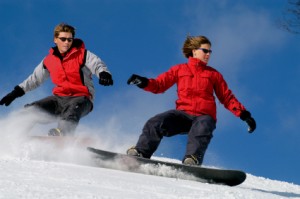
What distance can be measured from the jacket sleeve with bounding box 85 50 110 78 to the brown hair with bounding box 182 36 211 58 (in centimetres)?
113

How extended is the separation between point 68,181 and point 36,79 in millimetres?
3897

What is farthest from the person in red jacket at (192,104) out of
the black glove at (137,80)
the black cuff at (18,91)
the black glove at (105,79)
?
the black cuff at (18,91)

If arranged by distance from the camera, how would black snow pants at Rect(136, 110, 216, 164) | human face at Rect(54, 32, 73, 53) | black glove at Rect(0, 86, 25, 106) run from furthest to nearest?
black glove at Rect(0, 86, 25, 106) < human face at Rect(54, 32, 73, 53) < black snow pants at Rect(136, 110, 216, 164)

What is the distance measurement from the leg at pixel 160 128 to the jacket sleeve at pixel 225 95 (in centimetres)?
71

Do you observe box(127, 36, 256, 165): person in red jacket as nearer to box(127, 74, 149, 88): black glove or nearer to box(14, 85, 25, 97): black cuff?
box(127, 74, 149, 88): black glove

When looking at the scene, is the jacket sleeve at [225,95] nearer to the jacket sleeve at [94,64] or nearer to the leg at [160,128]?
the leg at [160,128]

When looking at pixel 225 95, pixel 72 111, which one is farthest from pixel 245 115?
pixel 72 111

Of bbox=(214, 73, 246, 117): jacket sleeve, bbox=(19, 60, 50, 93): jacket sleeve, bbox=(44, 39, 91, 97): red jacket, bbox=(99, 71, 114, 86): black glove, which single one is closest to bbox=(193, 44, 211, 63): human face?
bbox=(214, 73, 246, 117): jacket sleeve

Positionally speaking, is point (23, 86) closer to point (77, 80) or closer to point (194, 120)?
point (77, 80)

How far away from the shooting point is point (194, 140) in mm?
6305

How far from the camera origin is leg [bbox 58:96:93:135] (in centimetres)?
707

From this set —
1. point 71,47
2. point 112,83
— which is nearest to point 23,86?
point 71,47

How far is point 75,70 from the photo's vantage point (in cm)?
752

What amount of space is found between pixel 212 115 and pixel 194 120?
0.30 m
